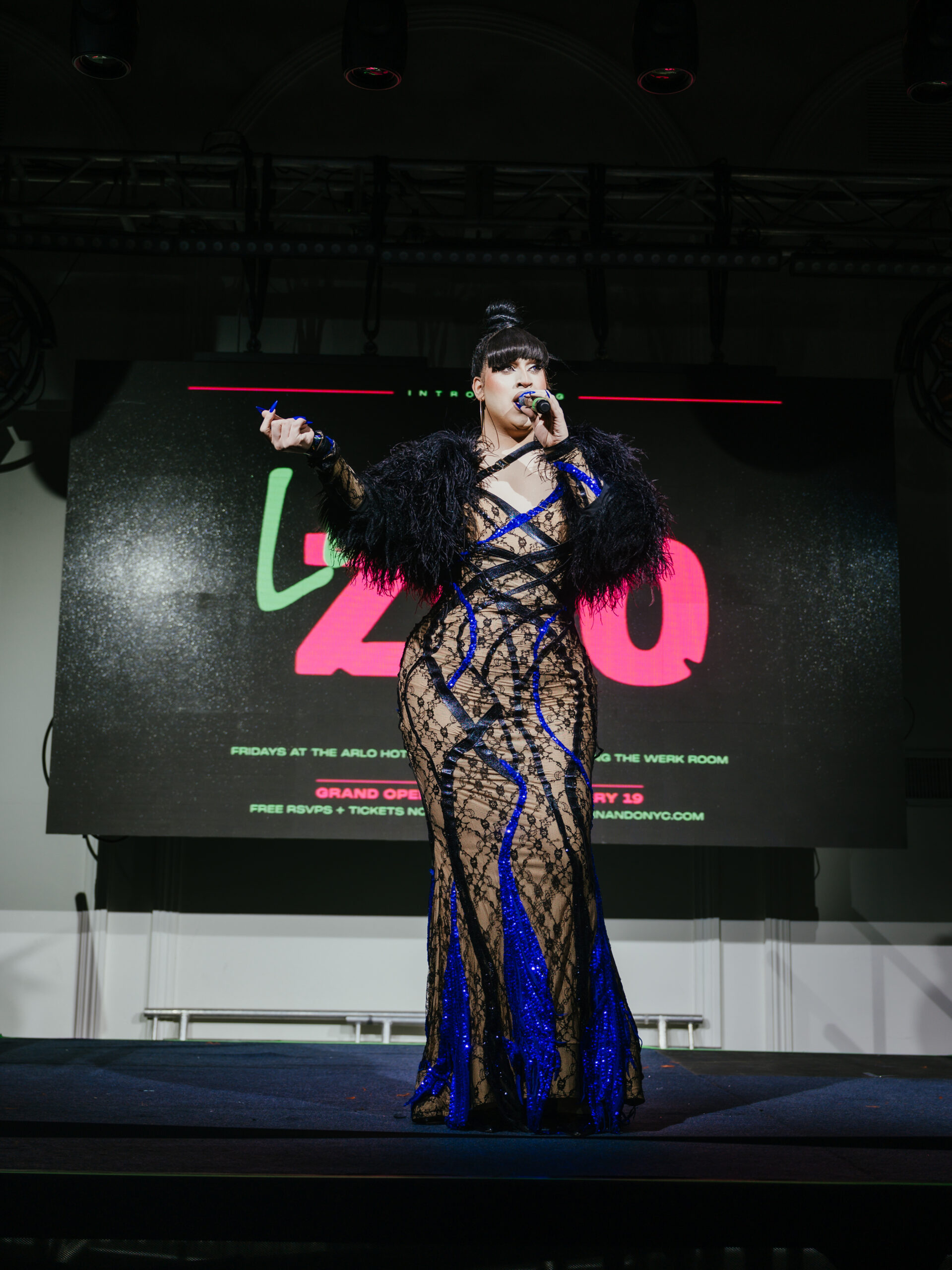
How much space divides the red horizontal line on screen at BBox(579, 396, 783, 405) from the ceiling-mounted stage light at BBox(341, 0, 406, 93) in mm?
1418

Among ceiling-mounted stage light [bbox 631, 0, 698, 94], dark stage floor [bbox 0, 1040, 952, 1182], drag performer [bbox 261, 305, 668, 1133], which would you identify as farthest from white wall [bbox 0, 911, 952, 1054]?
ceiling-mounted stage light [bbox 631, 0, 698, 94]

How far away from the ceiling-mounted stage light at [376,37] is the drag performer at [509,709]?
2.17m

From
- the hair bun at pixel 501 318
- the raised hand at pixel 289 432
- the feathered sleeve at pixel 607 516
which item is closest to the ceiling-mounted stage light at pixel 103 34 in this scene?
the hair bun at pixel 501 318

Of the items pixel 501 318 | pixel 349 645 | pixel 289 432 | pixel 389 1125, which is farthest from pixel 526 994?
pixel 349 645

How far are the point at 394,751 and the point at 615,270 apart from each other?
2.55 meters

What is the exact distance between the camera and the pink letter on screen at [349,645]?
4.58 m

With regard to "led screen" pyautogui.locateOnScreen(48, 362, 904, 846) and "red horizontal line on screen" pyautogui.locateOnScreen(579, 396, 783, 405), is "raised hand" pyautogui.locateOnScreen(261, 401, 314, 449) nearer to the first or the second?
"led screen" pyautogui.locateOnScreen(48, 362, 904, 846)

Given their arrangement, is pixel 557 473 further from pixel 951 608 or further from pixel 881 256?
pixel 951 608

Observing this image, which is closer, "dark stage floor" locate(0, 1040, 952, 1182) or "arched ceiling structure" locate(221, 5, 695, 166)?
"dark stage floor" locate(0, 1040, 952, 1182)

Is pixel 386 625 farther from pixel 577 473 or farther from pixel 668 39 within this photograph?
pixel 577 473

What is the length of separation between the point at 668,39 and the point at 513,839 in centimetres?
311

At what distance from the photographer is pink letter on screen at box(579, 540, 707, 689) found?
458cm

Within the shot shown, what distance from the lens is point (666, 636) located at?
4609mm

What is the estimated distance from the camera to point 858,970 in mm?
5125
